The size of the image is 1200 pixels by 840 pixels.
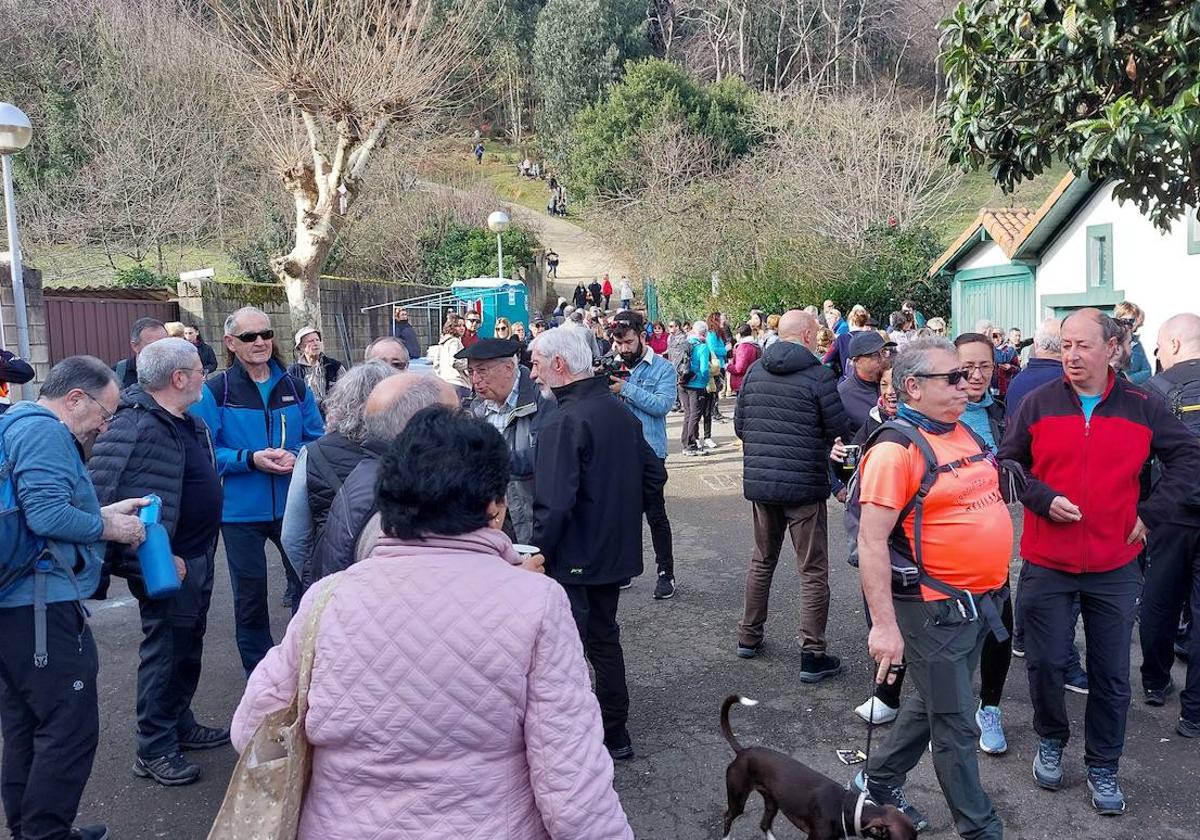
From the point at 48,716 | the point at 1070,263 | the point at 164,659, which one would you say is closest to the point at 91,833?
the point at 48,716

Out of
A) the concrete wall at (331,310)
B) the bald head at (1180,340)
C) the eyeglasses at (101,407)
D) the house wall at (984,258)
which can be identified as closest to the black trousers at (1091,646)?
the bald head at (1180,340)

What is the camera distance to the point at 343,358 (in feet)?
58.5

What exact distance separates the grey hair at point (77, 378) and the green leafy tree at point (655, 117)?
115 feet

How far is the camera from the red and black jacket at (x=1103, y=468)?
380 cm

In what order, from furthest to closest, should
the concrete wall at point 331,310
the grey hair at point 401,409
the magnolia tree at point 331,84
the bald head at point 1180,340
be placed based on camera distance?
the magnolia tree at point 331,84, the concrete wall at point 331,310, the bald head at point 1180,340, the grey hair at point 401,409

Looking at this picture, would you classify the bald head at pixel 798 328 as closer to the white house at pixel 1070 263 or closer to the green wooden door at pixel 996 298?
the white house at pixel 1070 263

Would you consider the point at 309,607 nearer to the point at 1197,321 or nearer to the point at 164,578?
the point at 164,578

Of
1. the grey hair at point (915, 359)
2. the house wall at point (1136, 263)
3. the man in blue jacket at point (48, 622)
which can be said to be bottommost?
the man in blue jacket at point (48, 622)

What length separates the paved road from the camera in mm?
3875

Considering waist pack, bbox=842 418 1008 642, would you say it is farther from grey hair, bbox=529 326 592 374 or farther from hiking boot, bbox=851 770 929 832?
grey hair, bbox=529 326 592 374

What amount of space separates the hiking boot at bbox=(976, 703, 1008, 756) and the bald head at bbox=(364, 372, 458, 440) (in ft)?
9.53

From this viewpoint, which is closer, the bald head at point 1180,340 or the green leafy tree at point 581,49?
the bald head at point 1180,340

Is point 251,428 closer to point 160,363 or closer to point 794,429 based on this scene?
point 160,363

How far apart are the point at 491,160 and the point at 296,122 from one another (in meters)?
32.7
